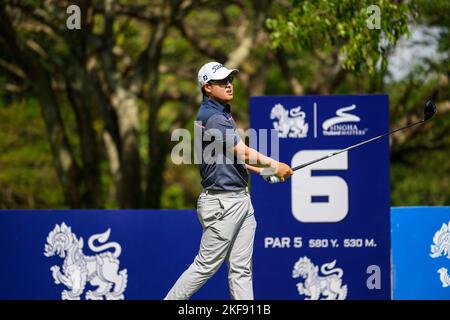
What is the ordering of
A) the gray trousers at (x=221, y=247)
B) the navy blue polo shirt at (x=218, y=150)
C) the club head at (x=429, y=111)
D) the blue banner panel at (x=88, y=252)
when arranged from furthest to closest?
1. the blue banner panel at (x=88, y=252)
2. the club head at (x=429, y=111)
3. the gray trousers at (x=221, y=247)
4. the navy blue polo shirt at (x=218, y=150)

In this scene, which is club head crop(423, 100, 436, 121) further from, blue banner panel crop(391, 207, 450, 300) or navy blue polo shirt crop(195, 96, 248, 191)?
navy blue polo shirt crop(195, 96, 248, 191)

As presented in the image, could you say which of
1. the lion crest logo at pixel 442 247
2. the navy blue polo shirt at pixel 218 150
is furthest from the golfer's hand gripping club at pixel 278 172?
the lion crest logo at pixel 442 247

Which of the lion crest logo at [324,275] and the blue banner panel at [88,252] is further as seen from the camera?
Answer: the blue banner panel at [88,252]

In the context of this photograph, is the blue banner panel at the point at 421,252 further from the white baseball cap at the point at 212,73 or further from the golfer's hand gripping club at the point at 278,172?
the white baseball cap at the point at 212,73

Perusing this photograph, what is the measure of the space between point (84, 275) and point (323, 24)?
4381 millimetres

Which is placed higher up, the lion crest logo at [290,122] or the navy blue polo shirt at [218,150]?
the lion crest logo at [290,122]

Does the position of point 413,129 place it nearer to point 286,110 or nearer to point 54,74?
point 54,74

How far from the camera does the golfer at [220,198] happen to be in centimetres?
729

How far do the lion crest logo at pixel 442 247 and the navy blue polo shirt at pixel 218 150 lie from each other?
3041 millimetres

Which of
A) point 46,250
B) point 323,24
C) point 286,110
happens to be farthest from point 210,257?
point 323,24

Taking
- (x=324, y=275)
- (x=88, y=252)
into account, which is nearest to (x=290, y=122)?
(x=324, y=275)

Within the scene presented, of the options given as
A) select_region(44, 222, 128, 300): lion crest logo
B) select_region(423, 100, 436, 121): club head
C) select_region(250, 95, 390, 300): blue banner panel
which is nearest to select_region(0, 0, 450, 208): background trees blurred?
select_region(250, 95, 390, 300): blue banner panel

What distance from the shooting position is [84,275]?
32.0ft
